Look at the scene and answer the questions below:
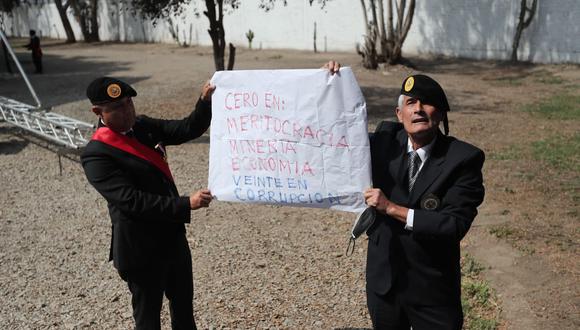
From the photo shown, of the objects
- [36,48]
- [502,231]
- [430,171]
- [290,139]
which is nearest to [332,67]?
[290,139]

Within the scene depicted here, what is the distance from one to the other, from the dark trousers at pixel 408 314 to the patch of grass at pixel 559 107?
10.8 m

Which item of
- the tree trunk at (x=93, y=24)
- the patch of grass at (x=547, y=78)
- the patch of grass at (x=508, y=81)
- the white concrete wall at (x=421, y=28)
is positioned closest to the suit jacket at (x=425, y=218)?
the white concrete wall at (x=421, y=28)

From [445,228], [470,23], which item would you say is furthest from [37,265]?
[470,23]

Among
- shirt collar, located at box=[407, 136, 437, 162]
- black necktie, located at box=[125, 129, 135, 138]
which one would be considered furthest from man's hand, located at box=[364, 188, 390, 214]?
black necktie, located at box=[125, 129, 135, 138]

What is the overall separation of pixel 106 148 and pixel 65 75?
21667mm

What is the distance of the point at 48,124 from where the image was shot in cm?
1142

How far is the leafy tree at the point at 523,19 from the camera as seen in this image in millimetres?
21969

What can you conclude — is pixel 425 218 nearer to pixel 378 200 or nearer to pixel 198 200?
pixel 378 200

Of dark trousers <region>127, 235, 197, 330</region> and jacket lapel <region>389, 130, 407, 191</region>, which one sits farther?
dark trousers <region>127, 235, 197, 330</region>

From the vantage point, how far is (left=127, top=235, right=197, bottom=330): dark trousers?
3.34m

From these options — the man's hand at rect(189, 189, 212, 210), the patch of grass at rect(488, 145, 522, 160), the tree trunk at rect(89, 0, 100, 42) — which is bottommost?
the patch of grass at rect(488, 145, 522, 160)

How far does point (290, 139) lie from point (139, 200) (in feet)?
2.84

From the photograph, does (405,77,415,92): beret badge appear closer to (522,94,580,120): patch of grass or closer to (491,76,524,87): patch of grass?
(522,94,580,120): patch of grass

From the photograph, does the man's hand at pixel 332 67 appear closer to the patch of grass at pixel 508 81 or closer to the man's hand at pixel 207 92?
the man's hand at pixel 207 92
